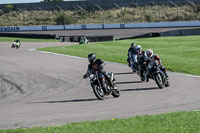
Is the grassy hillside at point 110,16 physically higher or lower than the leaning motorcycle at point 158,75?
higher

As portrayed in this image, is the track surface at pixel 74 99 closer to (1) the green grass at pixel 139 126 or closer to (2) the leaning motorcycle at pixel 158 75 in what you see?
(2) the leaning motorcycle at pixel 158 75

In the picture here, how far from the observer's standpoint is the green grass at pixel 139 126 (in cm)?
897

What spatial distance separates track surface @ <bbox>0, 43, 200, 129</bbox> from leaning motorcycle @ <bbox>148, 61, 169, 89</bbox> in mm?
279

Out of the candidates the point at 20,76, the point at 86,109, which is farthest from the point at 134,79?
the point at 86,109

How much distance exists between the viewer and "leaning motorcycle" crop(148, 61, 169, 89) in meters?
16.7

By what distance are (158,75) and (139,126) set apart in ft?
25.0

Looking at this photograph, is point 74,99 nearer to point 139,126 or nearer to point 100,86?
point 100,86

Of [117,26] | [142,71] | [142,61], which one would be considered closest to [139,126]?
[142,71]

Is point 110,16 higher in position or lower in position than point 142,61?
higher

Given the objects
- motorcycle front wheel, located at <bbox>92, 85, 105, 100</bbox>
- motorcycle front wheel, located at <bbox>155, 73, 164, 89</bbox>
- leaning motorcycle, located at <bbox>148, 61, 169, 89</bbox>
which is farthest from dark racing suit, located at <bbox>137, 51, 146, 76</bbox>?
motorcycle front wheel, located at <bbox>92, 85, 105, 100</bbox>

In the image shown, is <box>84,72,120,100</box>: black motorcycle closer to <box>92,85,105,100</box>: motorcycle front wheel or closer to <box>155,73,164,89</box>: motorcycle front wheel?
<box>92,85,105,100</box>: motorcycle front wheel

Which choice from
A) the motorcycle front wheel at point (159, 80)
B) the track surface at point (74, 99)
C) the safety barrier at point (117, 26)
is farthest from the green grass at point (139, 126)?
the safety barrier at point (117, 26)

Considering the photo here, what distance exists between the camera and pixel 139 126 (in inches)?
369

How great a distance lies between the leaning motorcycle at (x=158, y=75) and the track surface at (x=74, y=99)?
0.28 meters
